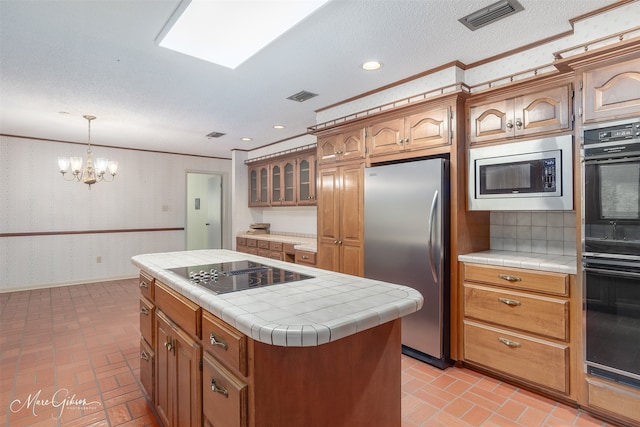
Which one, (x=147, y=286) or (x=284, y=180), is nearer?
(x=147, y=286)

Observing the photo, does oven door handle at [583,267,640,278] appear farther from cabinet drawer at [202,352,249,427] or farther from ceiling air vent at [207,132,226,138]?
ceiling air vent at [207,132,226,138]

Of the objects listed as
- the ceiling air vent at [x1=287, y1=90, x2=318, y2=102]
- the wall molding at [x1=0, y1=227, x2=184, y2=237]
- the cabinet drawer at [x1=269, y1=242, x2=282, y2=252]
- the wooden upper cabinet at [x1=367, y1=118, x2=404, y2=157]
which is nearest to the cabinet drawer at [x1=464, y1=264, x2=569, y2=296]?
the wooden upper cabinet at [x1=367, y1=118, x2=404, y2=157]

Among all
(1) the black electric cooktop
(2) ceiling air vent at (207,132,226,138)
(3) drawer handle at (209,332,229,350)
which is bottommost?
(3) drawer handle at (209,332,229,350)

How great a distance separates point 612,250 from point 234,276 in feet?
6.75

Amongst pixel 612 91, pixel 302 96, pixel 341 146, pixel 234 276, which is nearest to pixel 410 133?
pixel 341 146

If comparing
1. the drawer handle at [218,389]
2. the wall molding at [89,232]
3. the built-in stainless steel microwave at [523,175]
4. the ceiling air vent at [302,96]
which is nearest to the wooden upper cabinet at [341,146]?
the ceiling air vent at [302,96]

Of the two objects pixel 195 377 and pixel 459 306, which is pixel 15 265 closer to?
pixel 195 377

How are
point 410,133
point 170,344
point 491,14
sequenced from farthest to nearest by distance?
point 410,133
point 491,14
point 170,344

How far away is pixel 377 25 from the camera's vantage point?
80.5 inches

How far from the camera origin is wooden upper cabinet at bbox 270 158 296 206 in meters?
5.03

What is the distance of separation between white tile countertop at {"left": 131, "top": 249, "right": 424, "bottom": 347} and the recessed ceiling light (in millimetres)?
1734

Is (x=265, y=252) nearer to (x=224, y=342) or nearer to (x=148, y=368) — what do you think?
(x=148, y=368)

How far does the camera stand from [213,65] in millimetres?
2561

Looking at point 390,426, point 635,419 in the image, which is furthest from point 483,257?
point 390,426
